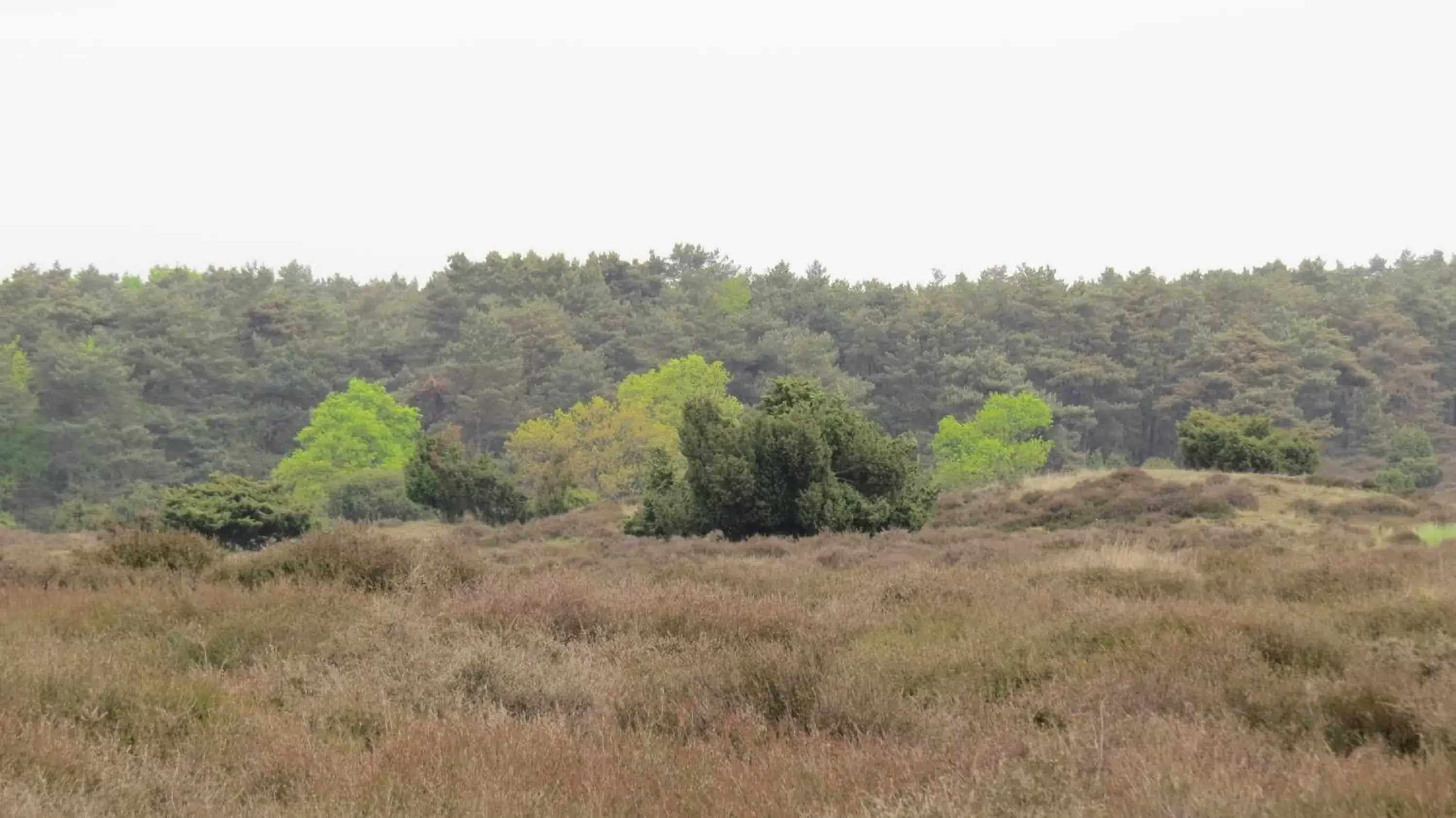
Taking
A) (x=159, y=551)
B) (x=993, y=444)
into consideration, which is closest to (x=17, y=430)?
(x=993, y=444)

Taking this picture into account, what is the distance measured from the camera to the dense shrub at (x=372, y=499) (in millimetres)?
46125

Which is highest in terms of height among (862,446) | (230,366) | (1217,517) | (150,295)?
(150,295)

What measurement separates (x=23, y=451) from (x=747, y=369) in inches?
1459

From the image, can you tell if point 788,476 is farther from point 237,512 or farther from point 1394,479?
point 1394,479

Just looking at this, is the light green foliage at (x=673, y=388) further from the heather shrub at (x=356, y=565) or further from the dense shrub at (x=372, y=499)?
the heather shrub at (x=356, y=565)

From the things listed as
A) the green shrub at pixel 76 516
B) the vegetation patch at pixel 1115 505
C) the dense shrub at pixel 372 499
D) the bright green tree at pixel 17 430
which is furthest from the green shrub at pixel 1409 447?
the bright green tree at pixel 17 430

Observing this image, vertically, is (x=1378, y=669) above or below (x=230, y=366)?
below

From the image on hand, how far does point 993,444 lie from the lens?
168 feet

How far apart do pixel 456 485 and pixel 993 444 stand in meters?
25.4

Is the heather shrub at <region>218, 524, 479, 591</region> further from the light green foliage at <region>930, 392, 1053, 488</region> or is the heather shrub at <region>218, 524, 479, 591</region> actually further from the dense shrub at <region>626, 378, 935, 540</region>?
the light green foliage at <region>930, 392, 1053, 488</region>

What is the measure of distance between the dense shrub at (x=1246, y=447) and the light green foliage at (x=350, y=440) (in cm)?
3282

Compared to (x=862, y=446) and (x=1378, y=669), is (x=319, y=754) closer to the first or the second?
(x=1378, y=669)

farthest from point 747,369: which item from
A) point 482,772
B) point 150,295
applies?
point 482,772

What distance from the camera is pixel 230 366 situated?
63.5 metres
